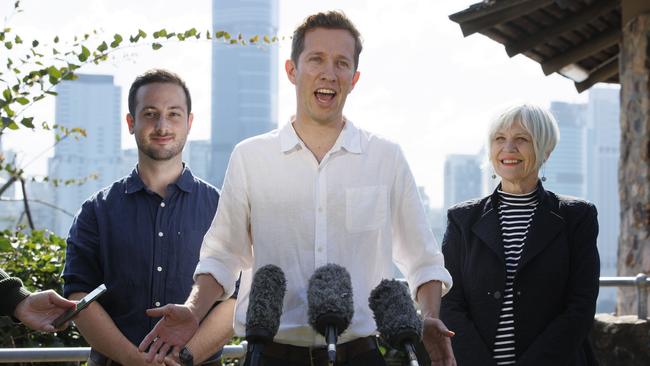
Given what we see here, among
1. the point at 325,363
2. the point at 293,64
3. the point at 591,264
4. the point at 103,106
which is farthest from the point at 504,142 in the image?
the point at 103,106

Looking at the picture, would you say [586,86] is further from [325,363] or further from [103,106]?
[103,106]

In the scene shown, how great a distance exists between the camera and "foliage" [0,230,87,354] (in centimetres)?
556

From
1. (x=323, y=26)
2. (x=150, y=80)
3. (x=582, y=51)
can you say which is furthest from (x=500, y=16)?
(x=323, y=26)

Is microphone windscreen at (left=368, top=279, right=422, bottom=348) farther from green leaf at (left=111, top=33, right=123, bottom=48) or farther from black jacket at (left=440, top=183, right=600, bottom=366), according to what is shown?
green leaf at (left=111, top=33, right=123, bottom=48)

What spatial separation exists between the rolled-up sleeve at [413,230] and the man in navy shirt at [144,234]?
0.80m

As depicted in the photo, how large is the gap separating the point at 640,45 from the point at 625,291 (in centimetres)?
206

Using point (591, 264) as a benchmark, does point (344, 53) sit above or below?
above

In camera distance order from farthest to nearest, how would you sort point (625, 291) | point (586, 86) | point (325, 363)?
point (586, 86)
point (625, 291)
point (325, 363)

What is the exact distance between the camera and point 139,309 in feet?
12.2

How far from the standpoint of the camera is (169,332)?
287 centimetres

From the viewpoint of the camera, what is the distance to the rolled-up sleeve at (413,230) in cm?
318

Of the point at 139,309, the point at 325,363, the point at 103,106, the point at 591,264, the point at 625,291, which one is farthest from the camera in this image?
the point at 103,106

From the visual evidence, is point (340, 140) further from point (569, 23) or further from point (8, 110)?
point (569, 23)

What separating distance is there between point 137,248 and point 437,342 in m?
1.26
